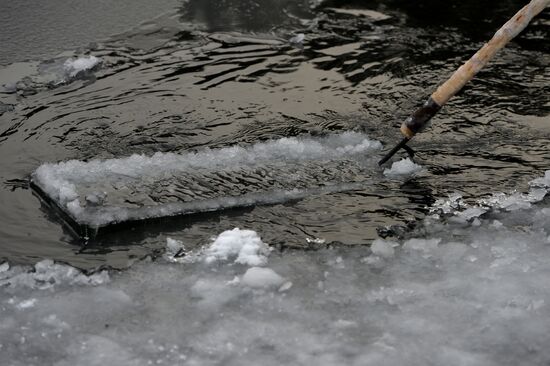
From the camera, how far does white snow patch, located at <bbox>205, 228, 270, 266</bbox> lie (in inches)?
113

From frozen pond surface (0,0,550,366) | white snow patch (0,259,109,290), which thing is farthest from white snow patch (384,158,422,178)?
white snow patch (0,259,109,290)

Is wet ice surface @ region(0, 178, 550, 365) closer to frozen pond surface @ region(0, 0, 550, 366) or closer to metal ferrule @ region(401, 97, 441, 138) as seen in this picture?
frozen pond surface @ region(0, 0, 550, 366)

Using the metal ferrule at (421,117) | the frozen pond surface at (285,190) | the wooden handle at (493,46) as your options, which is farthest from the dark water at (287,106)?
the wooden handle at (493,46)

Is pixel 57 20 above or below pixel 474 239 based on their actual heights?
above

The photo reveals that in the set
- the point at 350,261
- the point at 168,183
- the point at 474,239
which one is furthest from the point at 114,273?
the point at 474,239

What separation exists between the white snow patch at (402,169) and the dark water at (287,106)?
0.06 metres

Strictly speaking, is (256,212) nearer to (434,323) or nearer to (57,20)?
(434,323)

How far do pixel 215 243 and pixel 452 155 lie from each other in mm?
1372

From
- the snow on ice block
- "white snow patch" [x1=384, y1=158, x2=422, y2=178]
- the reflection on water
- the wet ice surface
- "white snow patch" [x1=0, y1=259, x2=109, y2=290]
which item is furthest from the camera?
the reflection on water

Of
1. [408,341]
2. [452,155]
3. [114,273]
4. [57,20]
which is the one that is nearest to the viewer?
[408,341]

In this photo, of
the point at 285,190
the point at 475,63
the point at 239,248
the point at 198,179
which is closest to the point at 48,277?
the point at 239,248

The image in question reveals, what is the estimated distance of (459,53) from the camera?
181 inches

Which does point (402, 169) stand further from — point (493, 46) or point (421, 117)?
point (493, 46)

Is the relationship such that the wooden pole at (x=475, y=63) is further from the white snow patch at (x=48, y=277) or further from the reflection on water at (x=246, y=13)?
the reflection on water at (x=246, y=13)
